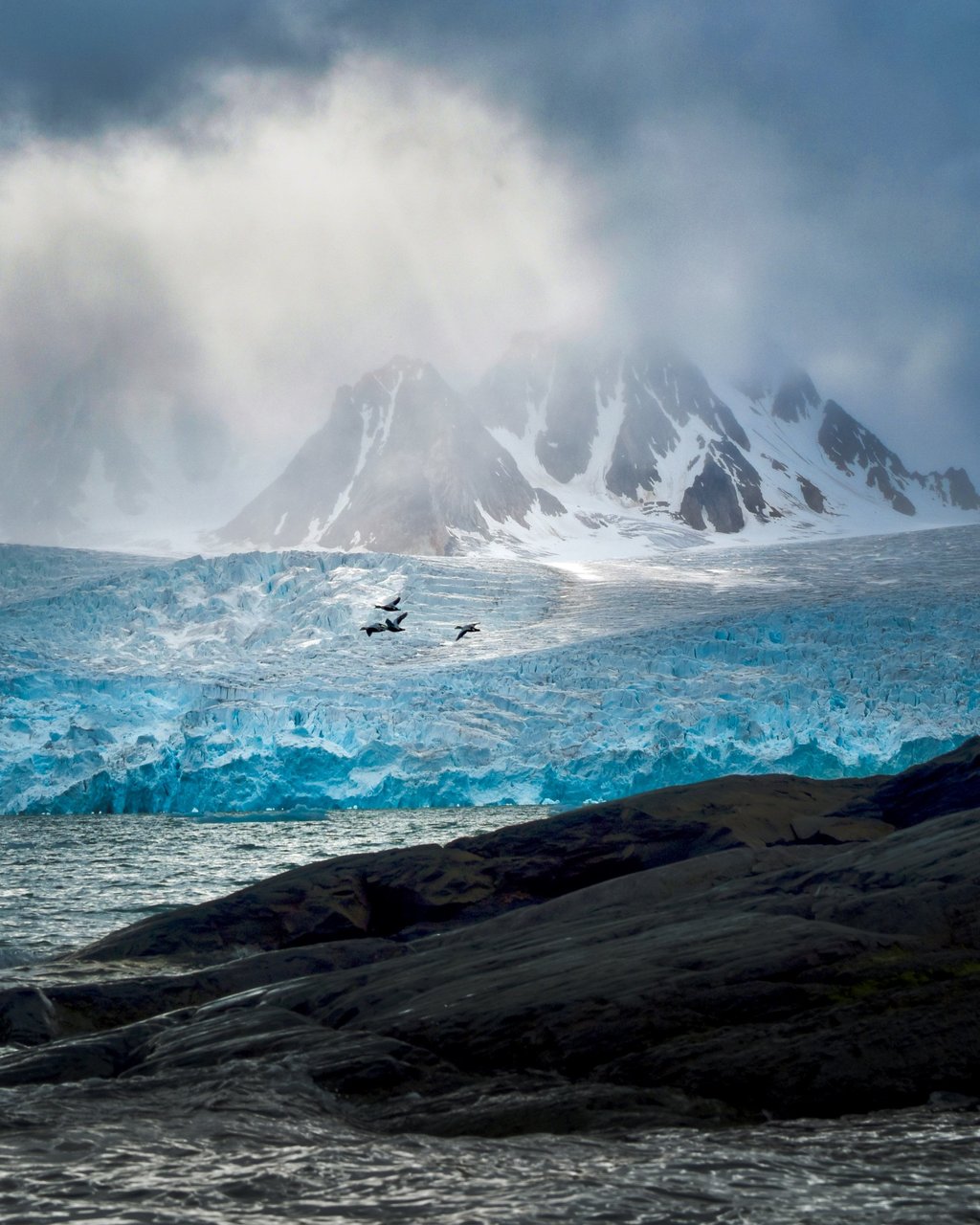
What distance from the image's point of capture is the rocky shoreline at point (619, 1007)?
6.04m

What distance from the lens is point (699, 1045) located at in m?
6.36

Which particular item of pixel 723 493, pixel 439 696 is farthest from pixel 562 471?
pixel 439 696

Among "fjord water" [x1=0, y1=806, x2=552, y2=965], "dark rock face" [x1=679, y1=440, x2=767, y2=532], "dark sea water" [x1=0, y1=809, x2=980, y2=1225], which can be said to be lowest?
"fjord water" [x1=0, y1=806, x2=552, y2=965]

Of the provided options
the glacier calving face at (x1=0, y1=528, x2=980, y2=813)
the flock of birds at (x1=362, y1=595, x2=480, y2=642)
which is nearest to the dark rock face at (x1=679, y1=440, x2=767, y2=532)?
the glacier calving face at (x1=0, y1=528, x2=980, y2=813)

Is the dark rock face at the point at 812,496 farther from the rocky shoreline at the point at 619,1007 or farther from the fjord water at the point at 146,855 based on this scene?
the rocky shoreline at the point at 619,1007

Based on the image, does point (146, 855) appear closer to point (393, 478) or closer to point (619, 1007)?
point (619, 1007)

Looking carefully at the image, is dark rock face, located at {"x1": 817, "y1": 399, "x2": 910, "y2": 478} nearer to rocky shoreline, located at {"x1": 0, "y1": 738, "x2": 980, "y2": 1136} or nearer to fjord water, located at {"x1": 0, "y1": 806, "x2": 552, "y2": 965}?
fjord water, located at {"x1": 0, "y1": 806, "x2": 552, "y2": 965}

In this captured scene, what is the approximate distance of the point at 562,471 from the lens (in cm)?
10150

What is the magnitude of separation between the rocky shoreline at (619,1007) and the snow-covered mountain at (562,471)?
6773 cm

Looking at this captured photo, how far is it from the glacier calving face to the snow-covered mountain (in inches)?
1578

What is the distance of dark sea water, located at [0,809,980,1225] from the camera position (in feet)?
14.7

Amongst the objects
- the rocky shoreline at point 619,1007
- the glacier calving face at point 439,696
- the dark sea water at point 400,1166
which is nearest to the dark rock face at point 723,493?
the glacier calving face at point 439,696

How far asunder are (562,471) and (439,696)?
6894 cm

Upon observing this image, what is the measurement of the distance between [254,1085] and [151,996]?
403 cm
